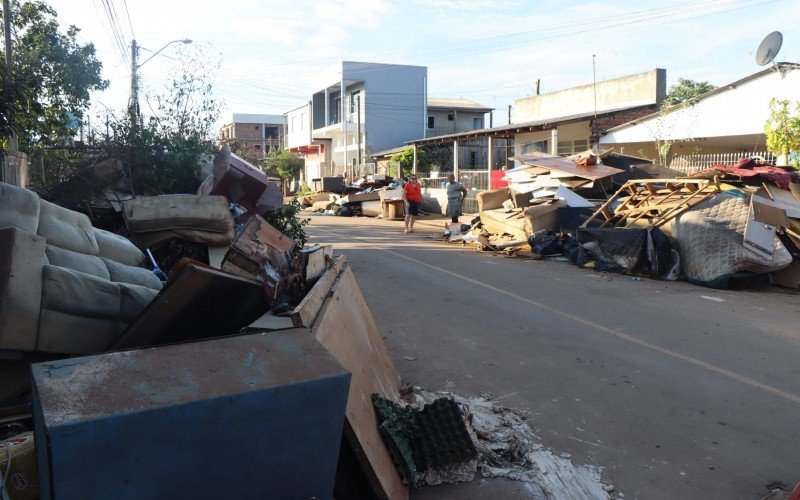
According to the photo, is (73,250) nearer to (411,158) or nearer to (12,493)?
(12,493)

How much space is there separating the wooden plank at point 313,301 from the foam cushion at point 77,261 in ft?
5.11

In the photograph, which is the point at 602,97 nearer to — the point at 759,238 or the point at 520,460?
the point at 759,238

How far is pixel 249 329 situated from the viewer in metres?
3.54

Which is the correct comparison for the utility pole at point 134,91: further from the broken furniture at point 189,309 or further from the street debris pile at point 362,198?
the street debris pile at point 362,198

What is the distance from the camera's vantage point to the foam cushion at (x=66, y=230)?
4586 mm

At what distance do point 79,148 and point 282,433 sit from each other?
26.3 ft

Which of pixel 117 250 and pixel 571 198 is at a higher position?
pixel 571 198

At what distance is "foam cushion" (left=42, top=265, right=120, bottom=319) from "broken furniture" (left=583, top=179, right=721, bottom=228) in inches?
392

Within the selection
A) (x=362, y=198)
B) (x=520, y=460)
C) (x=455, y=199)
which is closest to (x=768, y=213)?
(x=520, y=460)

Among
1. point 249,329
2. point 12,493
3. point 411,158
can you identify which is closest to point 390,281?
point 249,329

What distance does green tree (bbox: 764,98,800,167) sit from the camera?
49.8ft

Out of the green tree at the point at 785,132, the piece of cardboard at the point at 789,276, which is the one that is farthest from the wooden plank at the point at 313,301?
the green tree at the point at 785,132

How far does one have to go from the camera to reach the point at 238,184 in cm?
828

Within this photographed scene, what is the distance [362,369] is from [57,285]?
6.58 feet
